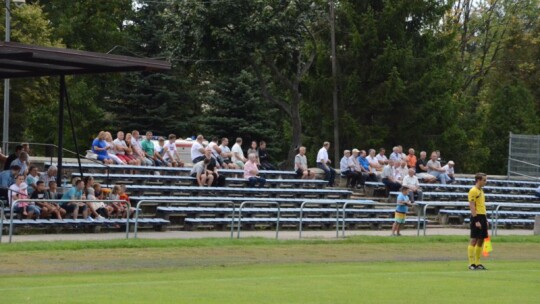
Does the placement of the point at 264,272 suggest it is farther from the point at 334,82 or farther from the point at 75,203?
the point at 334,82

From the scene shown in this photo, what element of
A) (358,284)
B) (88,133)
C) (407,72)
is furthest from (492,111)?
(358,284)

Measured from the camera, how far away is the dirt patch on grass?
2263cm

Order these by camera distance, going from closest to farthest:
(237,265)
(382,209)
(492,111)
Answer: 1. (237,265)
2. (382,209)
3. (492,111)

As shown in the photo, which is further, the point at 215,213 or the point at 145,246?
the point at 215,213

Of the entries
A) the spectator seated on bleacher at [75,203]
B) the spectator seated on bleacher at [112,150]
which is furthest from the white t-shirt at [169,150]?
the spectator seated on bleacher at [75,203]

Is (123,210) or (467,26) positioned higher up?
(467,26)

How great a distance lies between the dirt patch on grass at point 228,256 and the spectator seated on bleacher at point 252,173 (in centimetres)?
730

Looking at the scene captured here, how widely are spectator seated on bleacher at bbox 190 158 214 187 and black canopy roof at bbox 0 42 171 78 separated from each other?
6.02 meters

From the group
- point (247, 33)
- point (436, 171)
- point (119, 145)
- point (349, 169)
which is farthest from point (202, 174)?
point (247, 33)

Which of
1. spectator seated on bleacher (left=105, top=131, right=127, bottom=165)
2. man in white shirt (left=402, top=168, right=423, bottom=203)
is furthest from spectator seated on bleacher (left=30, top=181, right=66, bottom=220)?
man in white shirt (left=402, top=168, right=423, bottom=203)

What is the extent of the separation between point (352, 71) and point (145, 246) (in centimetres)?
3015

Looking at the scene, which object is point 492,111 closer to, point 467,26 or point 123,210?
point 467,26

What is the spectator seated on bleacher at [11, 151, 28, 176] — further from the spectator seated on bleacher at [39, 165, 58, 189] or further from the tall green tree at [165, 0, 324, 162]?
the tall green tree at [165, 0, 324, 162]

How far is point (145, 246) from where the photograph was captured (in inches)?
1054
